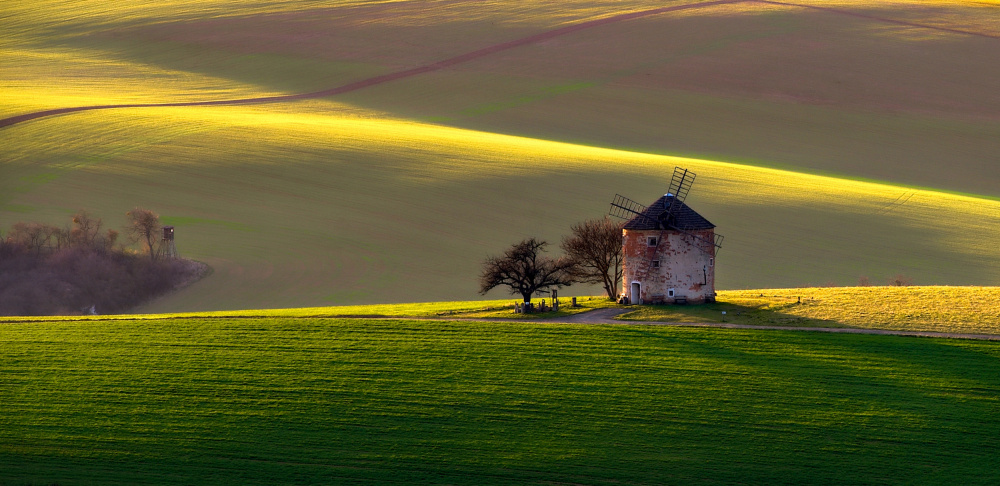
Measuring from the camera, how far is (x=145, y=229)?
61.4 meters

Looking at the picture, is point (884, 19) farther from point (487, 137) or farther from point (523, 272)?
point (523, 272)

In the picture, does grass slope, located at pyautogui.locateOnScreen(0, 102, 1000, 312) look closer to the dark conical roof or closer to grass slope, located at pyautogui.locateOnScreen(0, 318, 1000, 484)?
the dark conical roof

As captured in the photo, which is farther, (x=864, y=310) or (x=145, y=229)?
(x=145, y=229)

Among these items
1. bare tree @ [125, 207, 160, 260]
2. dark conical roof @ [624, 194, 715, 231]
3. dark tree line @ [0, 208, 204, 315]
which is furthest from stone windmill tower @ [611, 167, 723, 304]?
bare tree @ [125, 207, 160, 260]

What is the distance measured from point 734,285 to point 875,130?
33.5m

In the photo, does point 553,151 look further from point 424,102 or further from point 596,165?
point 424,102

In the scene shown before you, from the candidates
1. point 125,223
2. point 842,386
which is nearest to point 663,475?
point 842,386

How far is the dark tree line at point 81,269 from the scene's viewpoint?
54938 mm

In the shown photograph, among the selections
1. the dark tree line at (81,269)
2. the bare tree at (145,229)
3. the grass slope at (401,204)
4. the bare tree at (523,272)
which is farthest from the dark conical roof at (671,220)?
the bare tree at (145,229)

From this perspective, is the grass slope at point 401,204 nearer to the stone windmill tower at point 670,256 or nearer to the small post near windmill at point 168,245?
the small post near windmill at point 168,245

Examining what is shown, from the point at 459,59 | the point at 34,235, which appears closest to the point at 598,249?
the point at 34,235

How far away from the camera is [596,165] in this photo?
72.2 metres

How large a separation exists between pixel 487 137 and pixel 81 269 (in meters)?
32.3

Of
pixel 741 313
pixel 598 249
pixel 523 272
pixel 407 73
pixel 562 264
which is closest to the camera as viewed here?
pixel 741 313
